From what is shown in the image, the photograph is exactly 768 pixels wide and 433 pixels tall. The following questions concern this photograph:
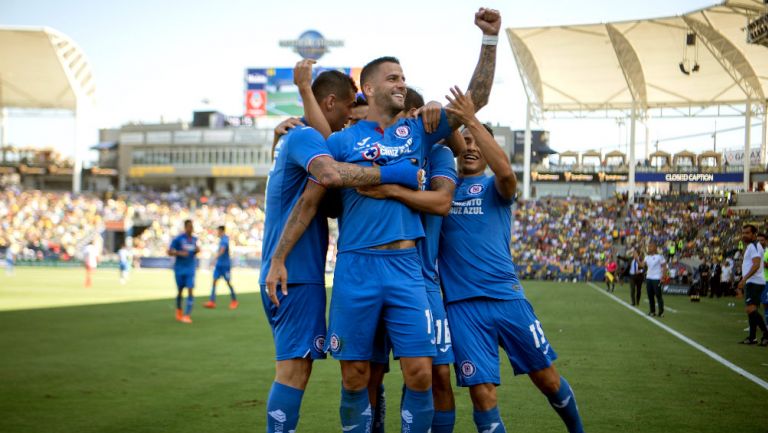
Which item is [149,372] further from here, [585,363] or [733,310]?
[733,310]

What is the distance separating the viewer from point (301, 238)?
508 cm

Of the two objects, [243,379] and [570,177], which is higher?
[570,177]

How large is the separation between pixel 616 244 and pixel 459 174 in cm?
4399

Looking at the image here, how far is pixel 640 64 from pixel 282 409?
49.9 metres

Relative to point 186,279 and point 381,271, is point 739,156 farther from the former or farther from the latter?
point 381,271

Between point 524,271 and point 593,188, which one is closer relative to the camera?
point 524,271

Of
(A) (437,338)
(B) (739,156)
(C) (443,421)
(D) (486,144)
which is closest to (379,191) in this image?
(D) (486,144)

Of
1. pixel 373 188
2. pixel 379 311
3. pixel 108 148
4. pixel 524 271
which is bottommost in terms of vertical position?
pixel 524 271

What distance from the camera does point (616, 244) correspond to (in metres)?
47.5

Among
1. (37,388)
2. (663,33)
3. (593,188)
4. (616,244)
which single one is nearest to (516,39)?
(663,33)

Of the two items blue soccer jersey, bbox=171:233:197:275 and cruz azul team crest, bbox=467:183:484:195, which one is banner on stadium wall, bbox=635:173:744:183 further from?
cruz azul team crest, bbox=467:183:484:195

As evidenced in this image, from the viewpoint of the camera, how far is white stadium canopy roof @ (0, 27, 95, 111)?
69625 mm

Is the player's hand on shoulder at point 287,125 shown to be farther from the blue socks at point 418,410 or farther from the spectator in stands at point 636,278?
the spectator in stands at point 636,278

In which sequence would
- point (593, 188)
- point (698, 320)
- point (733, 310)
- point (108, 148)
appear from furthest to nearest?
point (108, 148) < point (593, 188) < point (733, 310) < point (698, 320)
